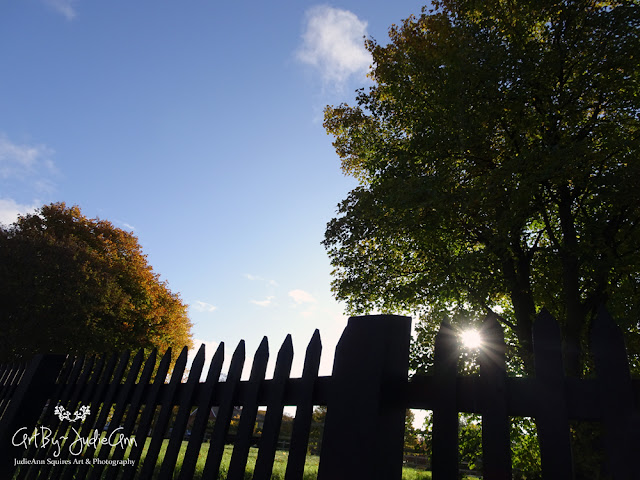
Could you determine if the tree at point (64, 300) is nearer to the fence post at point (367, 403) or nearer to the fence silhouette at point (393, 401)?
the fence silhouette at point (393, 401)

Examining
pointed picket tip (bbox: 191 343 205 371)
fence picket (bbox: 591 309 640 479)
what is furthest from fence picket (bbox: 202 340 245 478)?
fence picket (bbox: 591 309 640 479)

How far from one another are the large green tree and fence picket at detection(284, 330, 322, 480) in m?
7.01

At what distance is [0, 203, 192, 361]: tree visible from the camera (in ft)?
57.3

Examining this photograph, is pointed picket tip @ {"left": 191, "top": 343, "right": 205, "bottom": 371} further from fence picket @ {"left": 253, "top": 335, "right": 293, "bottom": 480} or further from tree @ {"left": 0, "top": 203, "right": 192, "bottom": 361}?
tree @ {"left": 0, "top": 203, "right": 192, "bottom": 361}

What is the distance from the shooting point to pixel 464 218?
10148mm

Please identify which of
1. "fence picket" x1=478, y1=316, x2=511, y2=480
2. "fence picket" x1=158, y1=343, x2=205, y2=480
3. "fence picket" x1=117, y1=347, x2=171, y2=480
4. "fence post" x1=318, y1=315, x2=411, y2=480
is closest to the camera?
"fence picket" x1=478, y1=316, x2=511, y2=480

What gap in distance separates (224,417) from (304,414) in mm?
696

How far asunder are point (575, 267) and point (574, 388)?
875 centimetres

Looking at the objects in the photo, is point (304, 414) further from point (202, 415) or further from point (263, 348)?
point (202, 415)

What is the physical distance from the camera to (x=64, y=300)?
1809 centimetres

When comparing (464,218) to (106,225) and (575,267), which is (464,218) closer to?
(575,267)

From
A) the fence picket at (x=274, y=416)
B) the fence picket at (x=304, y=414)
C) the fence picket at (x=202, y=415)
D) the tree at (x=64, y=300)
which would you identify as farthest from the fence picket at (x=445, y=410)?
the tree at (x=64, y=300)

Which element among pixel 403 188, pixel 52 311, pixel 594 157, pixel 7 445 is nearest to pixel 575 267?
pixel 594 157

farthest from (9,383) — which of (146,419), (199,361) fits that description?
(199,361)
